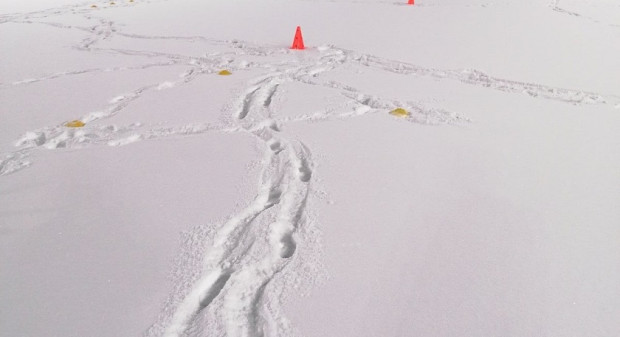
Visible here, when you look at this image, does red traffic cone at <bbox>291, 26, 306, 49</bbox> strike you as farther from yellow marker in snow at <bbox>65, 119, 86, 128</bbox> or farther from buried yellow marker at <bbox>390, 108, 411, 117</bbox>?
yellow marker in snow at <bbox>65, 119, 86, 128</bbox>

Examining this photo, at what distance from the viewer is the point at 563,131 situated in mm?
2740

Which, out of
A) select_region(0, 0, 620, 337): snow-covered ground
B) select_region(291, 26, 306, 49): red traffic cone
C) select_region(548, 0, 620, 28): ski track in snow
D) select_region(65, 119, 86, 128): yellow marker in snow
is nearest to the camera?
select_region(0, 0, 620, 337): snow-covered ground

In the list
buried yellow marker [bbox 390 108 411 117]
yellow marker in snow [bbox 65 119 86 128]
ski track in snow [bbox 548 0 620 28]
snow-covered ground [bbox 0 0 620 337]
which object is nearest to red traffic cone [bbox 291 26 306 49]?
snow-covered ground [bbox 0 0 620 337]

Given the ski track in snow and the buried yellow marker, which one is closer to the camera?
the buried yellow marker

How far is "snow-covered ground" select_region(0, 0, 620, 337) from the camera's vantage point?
5.01ft

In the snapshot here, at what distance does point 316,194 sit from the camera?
2174 mm

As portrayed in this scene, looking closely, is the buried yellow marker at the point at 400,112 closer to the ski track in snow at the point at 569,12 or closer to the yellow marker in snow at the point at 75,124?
the yellow marker in snow at the point at 75,124

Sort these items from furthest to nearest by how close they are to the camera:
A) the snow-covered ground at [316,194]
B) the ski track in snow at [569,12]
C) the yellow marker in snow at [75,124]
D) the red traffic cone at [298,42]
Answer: the ski track in snow at [569,12] < the red traffic cone at [298,42] < the yellow marker in snow at [75,124] < the snow-covered ground at [316,194]

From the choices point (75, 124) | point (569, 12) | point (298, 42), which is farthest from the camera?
point (569, 12)

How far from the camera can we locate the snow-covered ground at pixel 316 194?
1.53 m

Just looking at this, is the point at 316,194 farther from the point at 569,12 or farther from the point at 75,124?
the point at 569,12

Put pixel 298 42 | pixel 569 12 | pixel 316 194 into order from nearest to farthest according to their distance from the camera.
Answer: pixel 316 194 → pixel 298 42 → pixel 569 12

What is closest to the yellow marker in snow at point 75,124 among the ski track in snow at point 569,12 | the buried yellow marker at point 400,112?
the buried yellow marker at point 400,112

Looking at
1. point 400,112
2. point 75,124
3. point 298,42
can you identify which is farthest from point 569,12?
point 75,124
